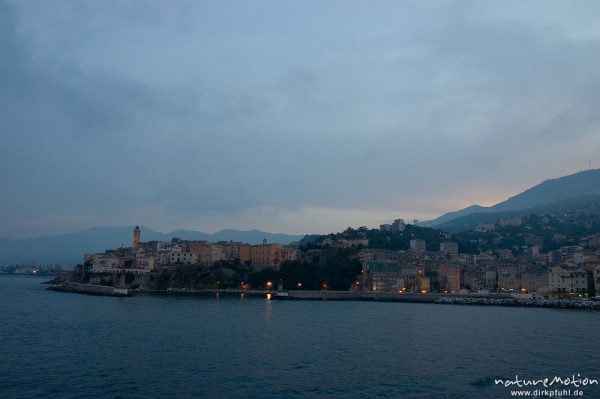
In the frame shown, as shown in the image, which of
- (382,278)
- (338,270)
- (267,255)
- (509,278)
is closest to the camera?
(382,278)

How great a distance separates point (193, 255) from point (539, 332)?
271 ft

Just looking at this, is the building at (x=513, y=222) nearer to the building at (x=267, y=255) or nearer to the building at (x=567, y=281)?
the building at (x=567, y=281)

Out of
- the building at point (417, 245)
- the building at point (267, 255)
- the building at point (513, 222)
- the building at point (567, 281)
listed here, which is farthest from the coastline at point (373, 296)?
the building at point (513, 222)

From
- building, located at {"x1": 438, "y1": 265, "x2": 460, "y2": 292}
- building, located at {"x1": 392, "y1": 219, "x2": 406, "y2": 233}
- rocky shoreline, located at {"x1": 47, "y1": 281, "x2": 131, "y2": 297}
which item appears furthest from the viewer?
building, located at {"x1": 392, "y1": 219, "x2": 406, "y2": 233}

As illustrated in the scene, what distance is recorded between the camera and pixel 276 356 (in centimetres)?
2864

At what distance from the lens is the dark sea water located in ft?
70.3

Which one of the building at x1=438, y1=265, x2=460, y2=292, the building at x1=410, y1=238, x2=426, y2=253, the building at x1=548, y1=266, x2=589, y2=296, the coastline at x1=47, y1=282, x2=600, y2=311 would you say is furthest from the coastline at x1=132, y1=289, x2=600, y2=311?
the building at x1=410, y1=238, x2=426, y2=253

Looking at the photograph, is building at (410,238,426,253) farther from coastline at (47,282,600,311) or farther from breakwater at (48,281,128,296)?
breakwater at (48,281,128,296)

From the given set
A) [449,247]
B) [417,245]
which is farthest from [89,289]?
[449,247]

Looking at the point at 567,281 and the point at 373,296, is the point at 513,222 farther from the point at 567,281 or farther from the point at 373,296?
the point at 373,296

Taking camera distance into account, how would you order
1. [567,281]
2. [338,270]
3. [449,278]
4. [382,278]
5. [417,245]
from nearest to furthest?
1. [567,281]
2. [382,278]
3. [449,278]
4. [338,270]
5. [417,245]

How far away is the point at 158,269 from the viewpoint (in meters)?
104

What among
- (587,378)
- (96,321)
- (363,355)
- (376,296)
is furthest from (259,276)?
(587,378)

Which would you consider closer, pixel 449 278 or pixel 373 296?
pixel 373 296
